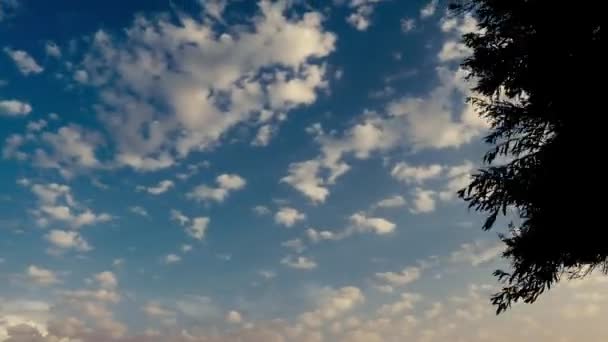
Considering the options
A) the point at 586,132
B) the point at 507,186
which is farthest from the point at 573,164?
the point at 507,186

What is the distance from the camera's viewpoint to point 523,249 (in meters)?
10.7

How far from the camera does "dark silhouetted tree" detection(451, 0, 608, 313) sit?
9.30m

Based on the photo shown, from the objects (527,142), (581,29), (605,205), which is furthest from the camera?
(527,142)

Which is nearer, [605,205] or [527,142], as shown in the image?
[605,205]

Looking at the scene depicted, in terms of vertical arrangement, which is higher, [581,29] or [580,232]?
[581,29]

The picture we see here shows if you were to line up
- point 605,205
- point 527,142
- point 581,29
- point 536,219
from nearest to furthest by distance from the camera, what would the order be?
point 605,205 → point 581,29 → point 536,219 → point 527,142

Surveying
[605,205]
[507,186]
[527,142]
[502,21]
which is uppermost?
[502,21]

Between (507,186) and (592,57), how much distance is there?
3.12m

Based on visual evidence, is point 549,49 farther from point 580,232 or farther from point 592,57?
point 580,232

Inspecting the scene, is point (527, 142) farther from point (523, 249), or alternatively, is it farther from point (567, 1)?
point (567, 1)

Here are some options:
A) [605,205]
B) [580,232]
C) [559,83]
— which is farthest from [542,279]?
[559,83]

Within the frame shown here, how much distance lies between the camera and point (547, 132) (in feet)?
36.5

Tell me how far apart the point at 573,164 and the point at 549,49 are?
8.73ft

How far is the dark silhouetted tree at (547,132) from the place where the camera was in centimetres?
930
